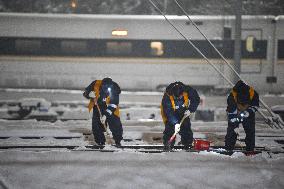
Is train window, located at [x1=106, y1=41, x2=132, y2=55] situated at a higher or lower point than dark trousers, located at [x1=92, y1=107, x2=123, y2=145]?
higher

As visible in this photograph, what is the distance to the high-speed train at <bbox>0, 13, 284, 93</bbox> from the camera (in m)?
15.7

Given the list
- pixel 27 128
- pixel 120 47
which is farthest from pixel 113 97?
pixel 120 47

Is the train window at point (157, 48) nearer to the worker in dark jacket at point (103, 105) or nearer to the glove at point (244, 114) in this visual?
the worker in dark jacket at point (103, 105)

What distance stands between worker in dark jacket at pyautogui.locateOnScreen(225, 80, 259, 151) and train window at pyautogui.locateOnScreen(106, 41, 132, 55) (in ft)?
30.3

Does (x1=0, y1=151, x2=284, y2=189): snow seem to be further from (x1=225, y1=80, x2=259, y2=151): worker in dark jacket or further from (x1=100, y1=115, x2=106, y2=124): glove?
(x1=100, y1=115, x2=106, y2=124): glove

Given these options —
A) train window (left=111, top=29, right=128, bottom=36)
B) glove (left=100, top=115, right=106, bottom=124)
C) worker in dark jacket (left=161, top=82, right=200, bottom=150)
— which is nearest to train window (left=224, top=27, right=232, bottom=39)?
train window (left=111, top=29, right=128, bottom=36)

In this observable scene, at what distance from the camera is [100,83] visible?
7.86m

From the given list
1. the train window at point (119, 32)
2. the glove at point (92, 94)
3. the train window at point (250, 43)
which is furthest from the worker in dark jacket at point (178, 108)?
the train window at point (250, 43)

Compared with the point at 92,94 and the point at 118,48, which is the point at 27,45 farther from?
the point at 92,94

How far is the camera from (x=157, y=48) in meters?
16.0

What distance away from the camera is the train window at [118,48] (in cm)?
1585

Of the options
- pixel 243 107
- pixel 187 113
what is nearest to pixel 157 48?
pixel 187 113

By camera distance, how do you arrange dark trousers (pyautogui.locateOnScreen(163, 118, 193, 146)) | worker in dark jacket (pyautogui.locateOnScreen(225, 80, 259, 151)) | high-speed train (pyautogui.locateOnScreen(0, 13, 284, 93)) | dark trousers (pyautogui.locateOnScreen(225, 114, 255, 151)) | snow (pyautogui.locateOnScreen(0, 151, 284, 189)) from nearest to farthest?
1. snow (pyautogui.locateOnScreen(0, 151, 284, 189))
2. worker in dark jacket (pyautogui.locateOnScreen(225, 80, 259, 151))
3. dark trousers (pyautogui.locateOnScreen(225, 114, 255, 151))
4. dark trousers (pyautogui.locateOnScreen(163, 118, 193, 146))
5. high-speed train (pyautogui.locateOnScreen(0, 13, 284, 93))

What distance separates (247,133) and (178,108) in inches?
59.1
